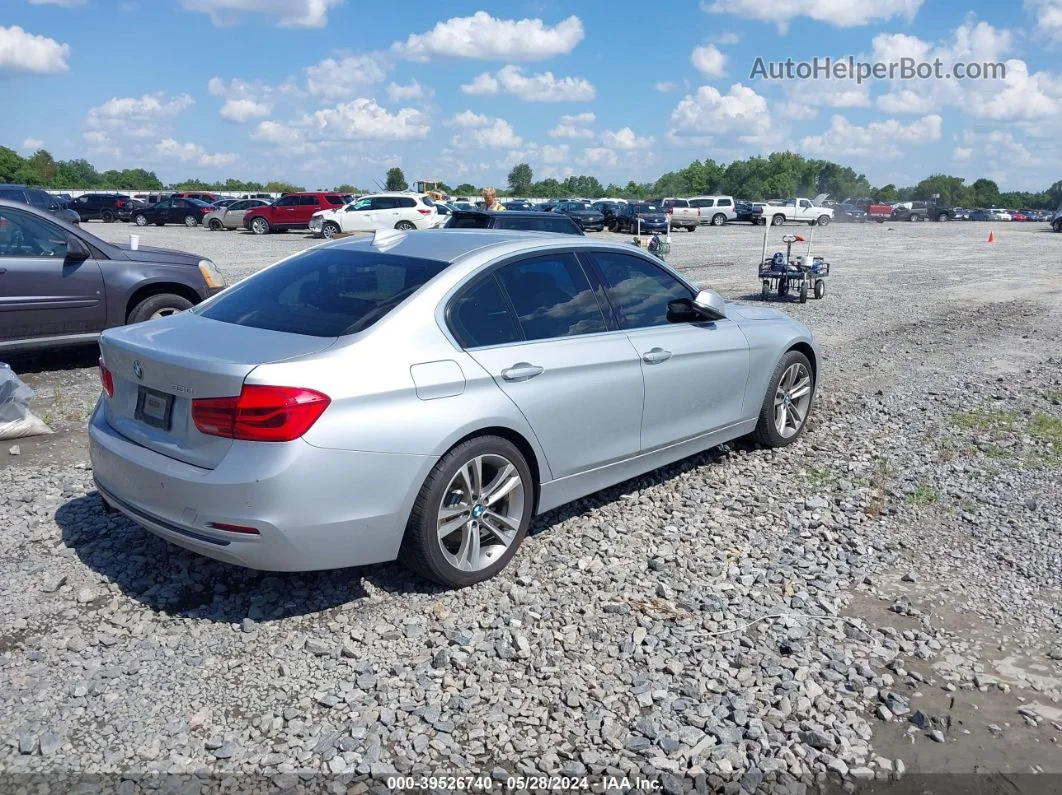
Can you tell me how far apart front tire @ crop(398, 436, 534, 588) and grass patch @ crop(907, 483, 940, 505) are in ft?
8.71

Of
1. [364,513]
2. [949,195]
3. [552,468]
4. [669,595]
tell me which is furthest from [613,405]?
[949,195]

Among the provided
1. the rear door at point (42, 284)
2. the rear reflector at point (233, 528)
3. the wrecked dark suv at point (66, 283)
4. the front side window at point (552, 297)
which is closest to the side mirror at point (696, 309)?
the front side window at point (552, 297)

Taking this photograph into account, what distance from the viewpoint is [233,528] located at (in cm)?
357

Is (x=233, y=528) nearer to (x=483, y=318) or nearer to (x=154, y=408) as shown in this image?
(x=154, y=408)

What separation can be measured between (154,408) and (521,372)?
1.66 metres

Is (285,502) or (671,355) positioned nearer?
(285,502)

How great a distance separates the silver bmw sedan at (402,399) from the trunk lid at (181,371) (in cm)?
1

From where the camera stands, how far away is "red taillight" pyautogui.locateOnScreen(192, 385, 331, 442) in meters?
3.50

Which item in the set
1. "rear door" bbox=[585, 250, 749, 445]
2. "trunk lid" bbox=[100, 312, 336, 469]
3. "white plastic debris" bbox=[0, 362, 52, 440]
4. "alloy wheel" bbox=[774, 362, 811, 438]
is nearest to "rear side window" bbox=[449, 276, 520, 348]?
"trunk lid" bbox=[100, 312, 336, 469]

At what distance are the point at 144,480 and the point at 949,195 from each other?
135468mm

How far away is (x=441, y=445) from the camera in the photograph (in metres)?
3.85

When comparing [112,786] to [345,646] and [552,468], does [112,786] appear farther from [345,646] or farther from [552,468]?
[552,468]

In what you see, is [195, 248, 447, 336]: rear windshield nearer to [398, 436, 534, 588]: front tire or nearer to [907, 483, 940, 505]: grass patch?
[398, 436, 534, 588]: front tire

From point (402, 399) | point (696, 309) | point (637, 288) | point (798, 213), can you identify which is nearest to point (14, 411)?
point (402, 399)
